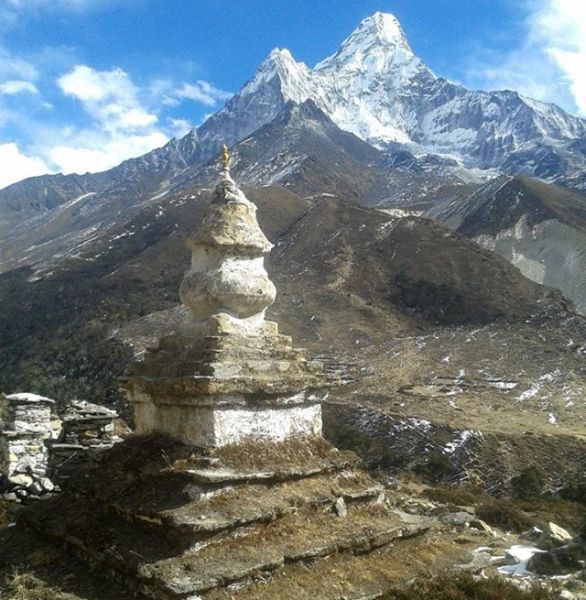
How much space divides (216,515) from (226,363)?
136 cm

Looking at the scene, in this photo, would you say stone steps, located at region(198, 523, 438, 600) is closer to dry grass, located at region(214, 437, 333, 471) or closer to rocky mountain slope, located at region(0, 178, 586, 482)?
dry grass, located at region(214, 437, 333, 471)

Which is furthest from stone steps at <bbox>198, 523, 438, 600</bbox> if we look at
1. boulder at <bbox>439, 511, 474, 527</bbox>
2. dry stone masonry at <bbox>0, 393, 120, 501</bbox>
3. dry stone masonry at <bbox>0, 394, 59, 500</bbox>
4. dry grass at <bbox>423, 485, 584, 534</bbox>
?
dry stone masonry at <bbox>0, 394, 59, 500</bbox>

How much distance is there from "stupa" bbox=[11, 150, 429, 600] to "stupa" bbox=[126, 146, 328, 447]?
15 millimetres

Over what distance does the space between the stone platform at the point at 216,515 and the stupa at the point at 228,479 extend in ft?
0.04

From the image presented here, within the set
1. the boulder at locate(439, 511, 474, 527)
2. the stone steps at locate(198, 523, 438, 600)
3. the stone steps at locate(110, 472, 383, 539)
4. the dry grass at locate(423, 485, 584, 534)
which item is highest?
the stone steps at locate(110, 472, 383, 539)

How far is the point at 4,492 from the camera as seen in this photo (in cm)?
943

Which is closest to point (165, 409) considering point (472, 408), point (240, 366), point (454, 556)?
point (240, 366)

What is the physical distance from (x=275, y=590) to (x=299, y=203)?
9084 centimetres

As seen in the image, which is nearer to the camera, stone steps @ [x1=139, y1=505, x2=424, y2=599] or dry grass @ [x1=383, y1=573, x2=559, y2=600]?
stone steps @ [x1=139, y1=505, x2=424, y2=599]

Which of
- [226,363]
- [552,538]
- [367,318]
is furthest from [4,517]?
[367,318]

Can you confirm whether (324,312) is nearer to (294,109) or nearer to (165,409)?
(165,409)

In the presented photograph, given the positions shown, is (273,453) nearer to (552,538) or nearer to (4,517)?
(4,517)

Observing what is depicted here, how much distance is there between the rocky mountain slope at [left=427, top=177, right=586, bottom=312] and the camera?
76.4 m

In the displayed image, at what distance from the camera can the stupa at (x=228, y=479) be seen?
5.30 meters
